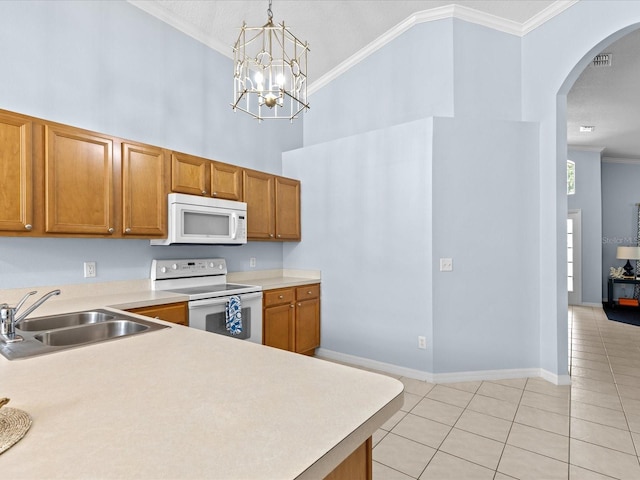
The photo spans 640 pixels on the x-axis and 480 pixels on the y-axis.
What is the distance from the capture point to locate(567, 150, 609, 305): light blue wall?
22.2 feet

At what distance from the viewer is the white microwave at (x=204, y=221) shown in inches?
113

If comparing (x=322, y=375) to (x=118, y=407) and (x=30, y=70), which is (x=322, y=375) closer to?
(x=118, y=407)

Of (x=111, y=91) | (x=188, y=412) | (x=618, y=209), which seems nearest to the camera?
(x=188, y=412)

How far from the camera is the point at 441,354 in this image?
3201 millimetres

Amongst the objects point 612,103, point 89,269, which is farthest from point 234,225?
point 612,103

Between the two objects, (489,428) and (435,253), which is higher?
(435,253)

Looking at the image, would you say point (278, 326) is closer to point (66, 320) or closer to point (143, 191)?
point (143, 191)

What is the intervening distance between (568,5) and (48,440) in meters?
4.35

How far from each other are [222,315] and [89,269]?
41.7 inches

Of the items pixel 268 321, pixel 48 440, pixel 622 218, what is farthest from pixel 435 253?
pixel 622 218

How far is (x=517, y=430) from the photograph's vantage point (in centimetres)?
235

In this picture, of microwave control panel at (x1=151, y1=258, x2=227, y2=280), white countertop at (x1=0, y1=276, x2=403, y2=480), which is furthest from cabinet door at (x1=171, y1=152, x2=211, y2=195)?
white countertop at (x1=0, y1=276, x2=403, y2=480)

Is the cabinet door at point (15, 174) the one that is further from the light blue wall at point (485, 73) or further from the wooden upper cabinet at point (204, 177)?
the light blue wall at point (485, 73)

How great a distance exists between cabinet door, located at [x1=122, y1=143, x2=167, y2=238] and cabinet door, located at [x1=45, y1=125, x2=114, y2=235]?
11cm
